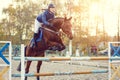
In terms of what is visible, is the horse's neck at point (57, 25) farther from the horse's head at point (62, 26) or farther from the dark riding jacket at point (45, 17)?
the dark riding jacket at point (45, 17)

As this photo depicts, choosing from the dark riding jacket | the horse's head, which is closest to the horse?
the horse's head

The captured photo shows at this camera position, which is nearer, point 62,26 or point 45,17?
point 45,17

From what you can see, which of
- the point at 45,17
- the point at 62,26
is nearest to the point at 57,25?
the point at 62,26

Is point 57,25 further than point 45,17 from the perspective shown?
Yes

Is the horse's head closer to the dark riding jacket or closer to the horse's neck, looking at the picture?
the horse's neck

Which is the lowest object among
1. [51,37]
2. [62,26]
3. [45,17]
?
[51,37]

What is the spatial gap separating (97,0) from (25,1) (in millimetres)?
12647

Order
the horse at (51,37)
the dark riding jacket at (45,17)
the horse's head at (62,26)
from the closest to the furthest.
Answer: the dark riding jacket at (45,17) < the horse at (51,37) < the horse's head at (62,26)

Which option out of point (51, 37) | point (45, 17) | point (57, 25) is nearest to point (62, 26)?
point (57, 25)

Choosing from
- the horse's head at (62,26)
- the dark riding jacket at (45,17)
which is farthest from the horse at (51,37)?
the dark riding jacket at (45,17)

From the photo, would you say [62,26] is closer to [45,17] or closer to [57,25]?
[57,25]

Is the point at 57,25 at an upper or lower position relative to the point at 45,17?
lower

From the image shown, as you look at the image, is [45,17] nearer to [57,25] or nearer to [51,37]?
[57,25]

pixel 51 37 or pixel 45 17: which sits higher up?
pixel 45 17
